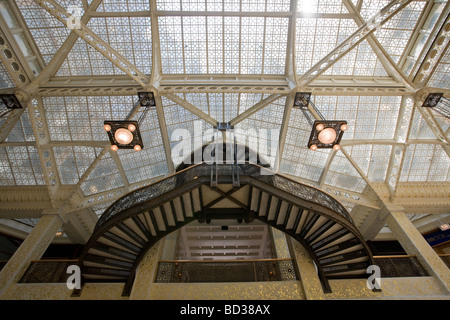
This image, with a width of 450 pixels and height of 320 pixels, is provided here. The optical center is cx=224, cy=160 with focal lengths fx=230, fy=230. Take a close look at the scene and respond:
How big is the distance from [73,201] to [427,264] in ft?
49.2

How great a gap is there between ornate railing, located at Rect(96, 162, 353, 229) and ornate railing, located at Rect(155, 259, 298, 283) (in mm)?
2855

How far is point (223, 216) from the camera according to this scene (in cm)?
813

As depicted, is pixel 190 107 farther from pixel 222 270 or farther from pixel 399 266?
pixel 399 266

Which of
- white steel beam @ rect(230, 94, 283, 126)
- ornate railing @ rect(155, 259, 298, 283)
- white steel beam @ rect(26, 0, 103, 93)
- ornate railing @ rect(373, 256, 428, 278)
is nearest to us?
ornate railing @ rect(155, 259, 298, 283)

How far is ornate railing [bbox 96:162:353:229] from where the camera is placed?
6.84 metres

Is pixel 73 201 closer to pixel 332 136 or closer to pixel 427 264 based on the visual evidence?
pixel 332 136

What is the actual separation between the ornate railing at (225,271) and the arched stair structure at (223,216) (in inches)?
43.3

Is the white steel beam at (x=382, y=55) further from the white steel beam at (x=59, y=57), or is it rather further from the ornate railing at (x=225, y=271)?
the white steel beam at (x=59, y=57)

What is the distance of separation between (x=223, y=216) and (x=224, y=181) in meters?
1.83

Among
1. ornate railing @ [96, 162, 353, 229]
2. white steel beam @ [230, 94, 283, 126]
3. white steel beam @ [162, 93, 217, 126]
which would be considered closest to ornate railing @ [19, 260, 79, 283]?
ornate railing @ [96, 162, 353, 229]

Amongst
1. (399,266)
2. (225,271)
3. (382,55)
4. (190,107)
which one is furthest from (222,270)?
(382,55)

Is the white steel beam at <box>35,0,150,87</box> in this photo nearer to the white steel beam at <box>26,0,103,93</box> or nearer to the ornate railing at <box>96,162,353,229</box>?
the white steel beam at <box>26,0,103,93</box>

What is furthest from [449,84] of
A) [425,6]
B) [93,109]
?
[93,109]

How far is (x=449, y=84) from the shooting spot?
32.8 feet
